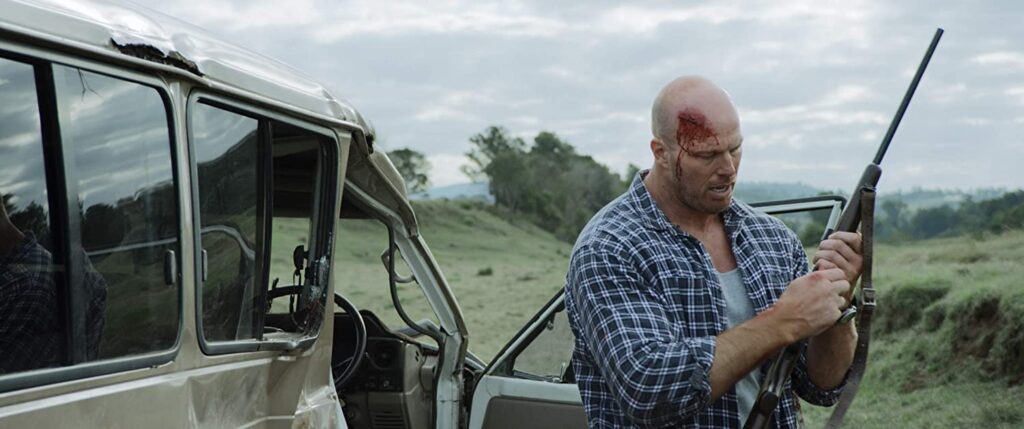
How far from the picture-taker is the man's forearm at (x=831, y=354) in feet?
10.7

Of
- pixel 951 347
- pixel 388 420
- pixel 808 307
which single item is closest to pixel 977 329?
pixel 951 347

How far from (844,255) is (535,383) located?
2.31 m

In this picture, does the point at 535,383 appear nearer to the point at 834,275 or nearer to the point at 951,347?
the point at 834,275

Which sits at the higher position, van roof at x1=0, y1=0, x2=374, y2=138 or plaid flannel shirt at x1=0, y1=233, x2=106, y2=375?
van roof at x1=0, y1=0, x2=374, y2=138

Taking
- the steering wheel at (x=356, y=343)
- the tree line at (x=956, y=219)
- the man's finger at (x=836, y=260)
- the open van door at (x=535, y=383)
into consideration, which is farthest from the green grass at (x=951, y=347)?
the man's finger at (x=836, y=260)

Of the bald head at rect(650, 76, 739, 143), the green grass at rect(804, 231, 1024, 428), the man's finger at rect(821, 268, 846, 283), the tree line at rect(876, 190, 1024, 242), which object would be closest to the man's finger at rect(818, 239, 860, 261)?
the man's finger at rect(821, 268, 846, 283)

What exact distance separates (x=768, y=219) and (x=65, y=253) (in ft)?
5.97

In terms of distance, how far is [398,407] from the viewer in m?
5.47

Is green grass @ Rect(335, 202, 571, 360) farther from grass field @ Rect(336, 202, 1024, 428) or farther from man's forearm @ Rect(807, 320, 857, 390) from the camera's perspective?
man's forearm @ Rect(807, 320, 857, 390)

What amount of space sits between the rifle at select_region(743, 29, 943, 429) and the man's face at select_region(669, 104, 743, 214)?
14.1 inches

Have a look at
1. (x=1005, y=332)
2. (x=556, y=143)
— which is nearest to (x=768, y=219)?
(x=1005, y=332)

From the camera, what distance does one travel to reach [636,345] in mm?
2939

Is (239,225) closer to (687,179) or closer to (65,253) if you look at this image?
(65,253)

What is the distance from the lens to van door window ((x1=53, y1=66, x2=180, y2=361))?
8.89 feet
